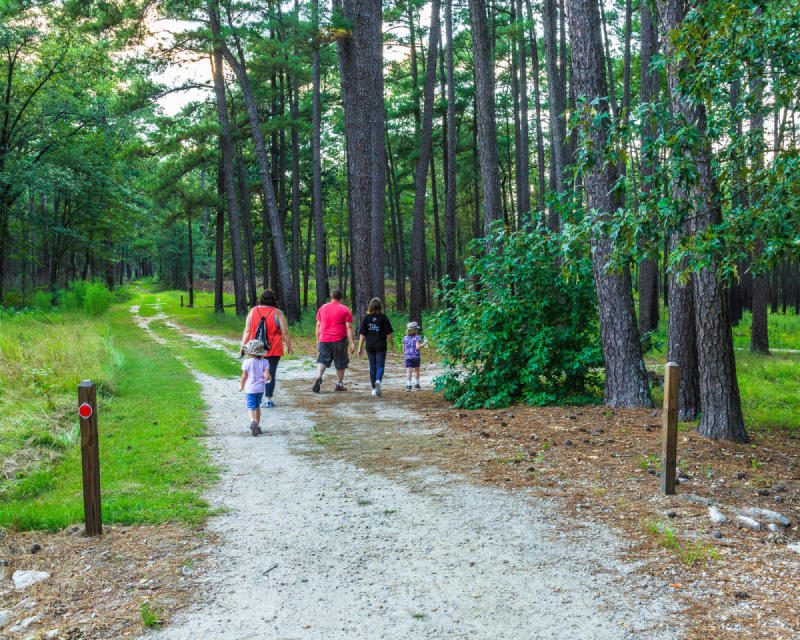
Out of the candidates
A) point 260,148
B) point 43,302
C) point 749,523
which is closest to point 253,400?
point 749,523

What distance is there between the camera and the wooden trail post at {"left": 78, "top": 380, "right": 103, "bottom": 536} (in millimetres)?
4875

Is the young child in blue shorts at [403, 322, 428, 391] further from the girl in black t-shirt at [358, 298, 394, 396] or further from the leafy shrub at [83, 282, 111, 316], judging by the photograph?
the leafy shrub at [83, 282, 111, 316]

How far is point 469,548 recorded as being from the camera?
178 inches

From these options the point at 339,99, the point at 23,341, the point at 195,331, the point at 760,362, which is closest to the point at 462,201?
the point at 339,99

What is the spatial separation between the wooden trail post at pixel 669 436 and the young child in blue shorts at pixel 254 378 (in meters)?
5.32

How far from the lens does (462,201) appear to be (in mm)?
43969

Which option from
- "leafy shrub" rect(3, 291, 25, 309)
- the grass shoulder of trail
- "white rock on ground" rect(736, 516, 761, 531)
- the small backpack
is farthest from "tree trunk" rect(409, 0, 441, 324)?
"white rock on ground" rect(736, 516, 761, 531)

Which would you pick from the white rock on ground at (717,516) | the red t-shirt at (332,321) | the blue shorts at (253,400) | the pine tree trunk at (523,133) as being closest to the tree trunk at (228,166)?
the pine tree trunk at (523,133)

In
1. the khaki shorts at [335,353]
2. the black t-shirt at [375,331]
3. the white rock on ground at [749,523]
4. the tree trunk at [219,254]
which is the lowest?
the white rock on ground at [749,523]

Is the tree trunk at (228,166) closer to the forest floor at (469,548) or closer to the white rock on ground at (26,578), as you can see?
the forest floor at (469,548)

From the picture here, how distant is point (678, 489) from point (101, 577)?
494 centimetres

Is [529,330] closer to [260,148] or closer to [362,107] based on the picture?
[362,107]

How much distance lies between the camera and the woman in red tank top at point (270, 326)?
31.3 ft

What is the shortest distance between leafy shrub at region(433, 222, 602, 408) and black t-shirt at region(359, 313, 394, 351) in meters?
2.06
